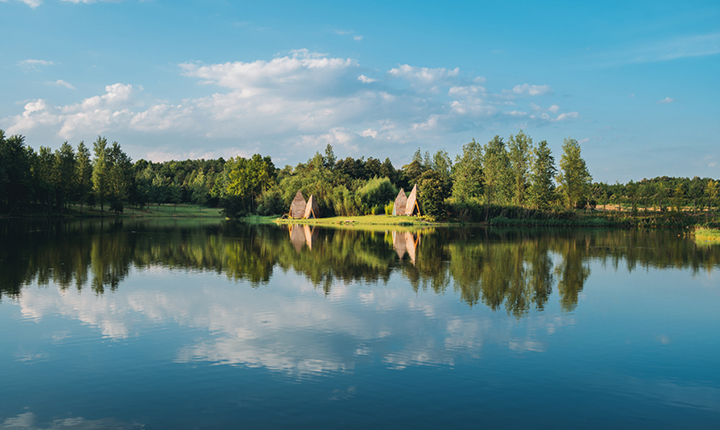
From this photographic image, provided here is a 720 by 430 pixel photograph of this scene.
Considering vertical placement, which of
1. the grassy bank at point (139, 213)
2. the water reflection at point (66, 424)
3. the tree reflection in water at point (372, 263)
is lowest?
the water reflection at point (66, 424)

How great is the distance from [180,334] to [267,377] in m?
2.84

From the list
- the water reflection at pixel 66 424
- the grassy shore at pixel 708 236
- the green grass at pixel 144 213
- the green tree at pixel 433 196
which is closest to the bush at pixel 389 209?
the green tree at pixel 433 196

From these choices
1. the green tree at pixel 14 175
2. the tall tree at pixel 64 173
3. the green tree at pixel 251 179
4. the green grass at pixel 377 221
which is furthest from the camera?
the green tree at pixel 251 179

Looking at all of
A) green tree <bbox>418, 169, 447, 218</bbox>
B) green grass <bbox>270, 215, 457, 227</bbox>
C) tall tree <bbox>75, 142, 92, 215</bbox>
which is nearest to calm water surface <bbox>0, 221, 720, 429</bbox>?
green grass <bbox>270, 215, 457, 227</bbox>

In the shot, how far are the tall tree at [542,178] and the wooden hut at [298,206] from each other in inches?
1148

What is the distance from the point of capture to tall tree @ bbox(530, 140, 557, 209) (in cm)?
5391

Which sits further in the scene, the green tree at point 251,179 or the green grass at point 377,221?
the green tree at point 251,179

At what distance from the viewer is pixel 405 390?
5.91 meters

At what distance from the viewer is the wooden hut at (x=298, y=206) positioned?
201 ft

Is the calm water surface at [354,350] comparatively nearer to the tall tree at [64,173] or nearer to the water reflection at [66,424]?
the water reflection at [66,424]

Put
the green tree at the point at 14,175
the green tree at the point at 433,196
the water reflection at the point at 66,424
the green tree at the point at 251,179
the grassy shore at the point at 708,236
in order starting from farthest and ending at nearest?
the green tree at the point at 251,179
the green tree at the point at 14,175
the green tree at the point at 433,196
the grassy shore at the point at 708,236
the water reflection at the point at 66,424

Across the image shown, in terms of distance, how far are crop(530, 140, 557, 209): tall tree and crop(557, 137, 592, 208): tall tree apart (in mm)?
3684

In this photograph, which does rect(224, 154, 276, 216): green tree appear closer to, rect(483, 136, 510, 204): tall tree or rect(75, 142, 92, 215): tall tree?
rect(75, 142, 92, 215): tall tree

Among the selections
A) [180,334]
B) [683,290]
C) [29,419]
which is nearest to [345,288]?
[180,334]
